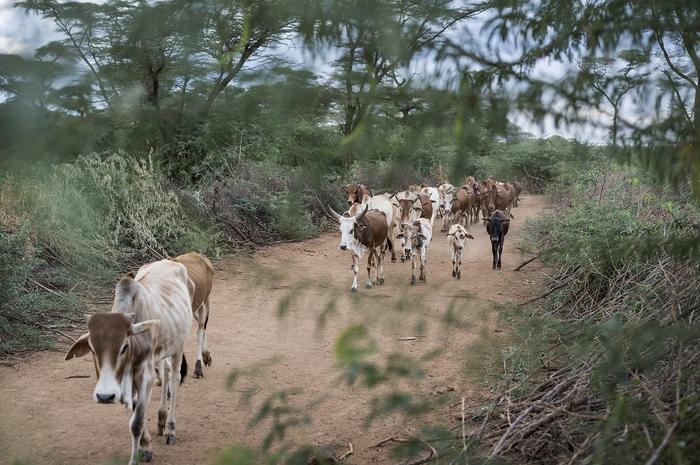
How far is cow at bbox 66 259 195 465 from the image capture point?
13.4 feet

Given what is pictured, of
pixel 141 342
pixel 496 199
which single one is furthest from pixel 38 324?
pixel 496 199

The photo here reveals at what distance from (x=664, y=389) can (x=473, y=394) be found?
Result: 11.0 feet

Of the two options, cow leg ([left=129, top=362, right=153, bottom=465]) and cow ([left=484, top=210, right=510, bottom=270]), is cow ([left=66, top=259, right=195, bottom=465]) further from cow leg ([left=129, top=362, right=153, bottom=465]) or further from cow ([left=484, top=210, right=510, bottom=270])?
cow ([left=484, top=210, right=510, bottom=270])

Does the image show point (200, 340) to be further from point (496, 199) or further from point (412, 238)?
point (496, 199)

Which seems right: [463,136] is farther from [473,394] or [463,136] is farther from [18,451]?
[18,451]

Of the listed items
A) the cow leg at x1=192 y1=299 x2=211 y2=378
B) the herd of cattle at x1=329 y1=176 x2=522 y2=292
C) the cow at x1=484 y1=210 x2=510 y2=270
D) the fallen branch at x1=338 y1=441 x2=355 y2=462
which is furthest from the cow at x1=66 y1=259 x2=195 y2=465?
the cow at x1=484 y1=210 x2=510 y2=270

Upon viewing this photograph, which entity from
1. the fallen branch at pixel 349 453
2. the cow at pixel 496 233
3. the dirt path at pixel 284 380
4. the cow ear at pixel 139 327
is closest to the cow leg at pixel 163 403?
the dirt path at pixel 284 380

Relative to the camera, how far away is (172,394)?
17.5 feet

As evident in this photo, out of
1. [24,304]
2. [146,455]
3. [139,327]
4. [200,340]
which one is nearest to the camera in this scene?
[139,327]

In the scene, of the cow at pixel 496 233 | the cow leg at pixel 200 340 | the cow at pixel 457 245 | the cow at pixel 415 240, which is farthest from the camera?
the cow at pixel 496 233

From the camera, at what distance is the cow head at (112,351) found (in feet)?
13.1

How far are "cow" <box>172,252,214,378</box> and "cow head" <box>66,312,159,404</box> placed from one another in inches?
85.0

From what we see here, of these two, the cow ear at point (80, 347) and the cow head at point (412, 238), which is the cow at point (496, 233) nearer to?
the cow head at point (412, 238)

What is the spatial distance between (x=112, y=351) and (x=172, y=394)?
140cm
